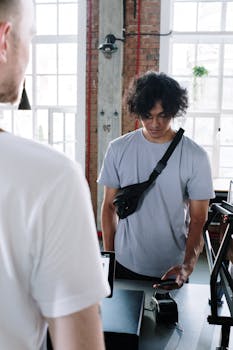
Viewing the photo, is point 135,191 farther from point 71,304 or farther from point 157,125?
point 71,304

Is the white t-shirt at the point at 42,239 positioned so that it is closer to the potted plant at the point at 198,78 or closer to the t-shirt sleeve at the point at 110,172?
the t-shirt sleeve at the point at 110,172

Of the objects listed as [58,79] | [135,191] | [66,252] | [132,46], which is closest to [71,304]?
[66,252]

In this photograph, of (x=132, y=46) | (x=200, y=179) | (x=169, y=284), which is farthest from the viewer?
(x=132, y=46)

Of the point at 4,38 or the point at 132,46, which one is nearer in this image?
the point at 4,38

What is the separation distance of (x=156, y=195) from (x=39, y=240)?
1312mm

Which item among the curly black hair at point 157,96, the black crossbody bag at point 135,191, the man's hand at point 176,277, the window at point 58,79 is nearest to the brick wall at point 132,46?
the window at point 58,79

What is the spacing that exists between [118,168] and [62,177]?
1384 millimetres

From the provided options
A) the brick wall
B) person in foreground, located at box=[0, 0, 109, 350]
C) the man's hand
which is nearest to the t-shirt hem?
person in foreground, located at box=[0, 0, 109, 350]

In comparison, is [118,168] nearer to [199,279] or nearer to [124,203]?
[124,203]

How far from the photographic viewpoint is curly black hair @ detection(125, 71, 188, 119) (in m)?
1.81

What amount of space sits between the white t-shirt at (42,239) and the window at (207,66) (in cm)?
471

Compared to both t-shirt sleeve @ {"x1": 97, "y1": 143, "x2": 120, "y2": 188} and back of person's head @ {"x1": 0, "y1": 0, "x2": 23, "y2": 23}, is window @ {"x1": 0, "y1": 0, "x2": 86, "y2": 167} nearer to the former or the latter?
t-shirt sleeve @ {"x1": 97, "y1": 143, "x2": 120, "y2": 188}

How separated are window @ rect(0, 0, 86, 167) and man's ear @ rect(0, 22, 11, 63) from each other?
4.57m

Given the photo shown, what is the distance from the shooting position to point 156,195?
1.78 metres
